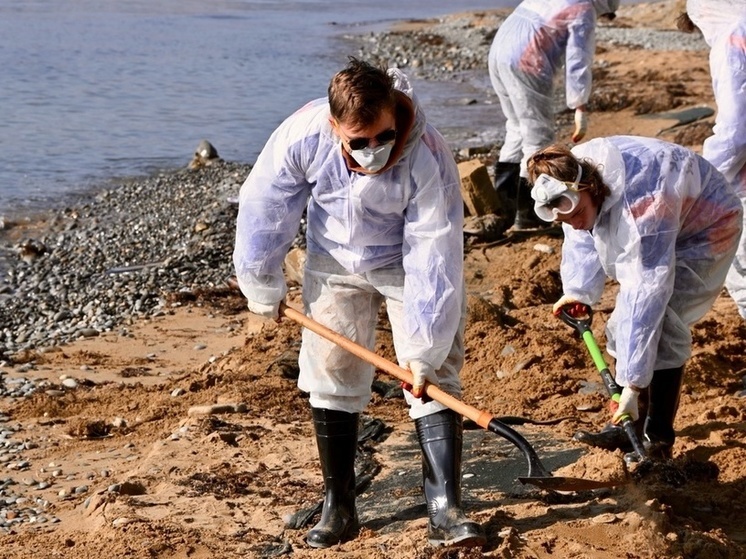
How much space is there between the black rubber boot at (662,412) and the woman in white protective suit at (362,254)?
41.5 inches

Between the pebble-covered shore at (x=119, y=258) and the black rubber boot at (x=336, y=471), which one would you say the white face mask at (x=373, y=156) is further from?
the pebble-covered shore at (x=119, y=258)

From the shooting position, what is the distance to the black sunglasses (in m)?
3.86

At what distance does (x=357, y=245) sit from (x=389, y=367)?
473 mm

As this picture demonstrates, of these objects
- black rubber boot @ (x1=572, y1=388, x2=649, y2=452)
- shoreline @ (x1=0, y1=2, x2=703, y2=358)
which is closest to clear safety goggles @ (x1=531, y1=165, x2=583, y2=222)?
black rubber boot @ (x1=572, y1=388, x2=649, y2=452)

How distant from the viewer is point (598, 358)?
16.2ft

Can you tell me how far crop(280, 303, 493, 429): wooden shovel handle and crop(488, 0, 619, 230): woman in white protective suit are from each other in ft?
15.3

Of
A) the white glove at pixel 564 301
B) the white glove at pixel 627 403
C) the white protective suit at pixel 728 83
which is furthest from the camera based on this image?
the white protective suit at pixel 728 83

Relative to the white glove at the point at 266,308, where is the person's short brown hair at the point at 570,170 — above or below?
above

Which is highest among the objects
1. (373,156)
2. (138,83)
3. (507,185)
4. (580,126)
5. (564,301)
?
(373,156)

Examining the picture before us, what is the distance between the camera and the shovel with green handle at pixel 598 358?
4672 mm

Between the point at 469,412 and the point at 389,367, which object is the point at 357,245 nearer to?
the point at 389,367

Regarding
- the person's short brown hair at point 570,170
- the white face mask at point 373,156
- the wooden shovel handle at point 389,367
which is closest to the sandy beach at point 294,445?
the wooden shovel handle at point 389,367

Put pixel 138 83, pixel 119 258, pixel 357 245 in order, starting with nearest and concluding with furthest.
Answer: pixel 357 245, pixel 119 258, pixel 138 83

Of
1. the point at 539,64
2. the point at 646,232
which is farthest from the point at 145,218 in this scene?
the point at 646,232
